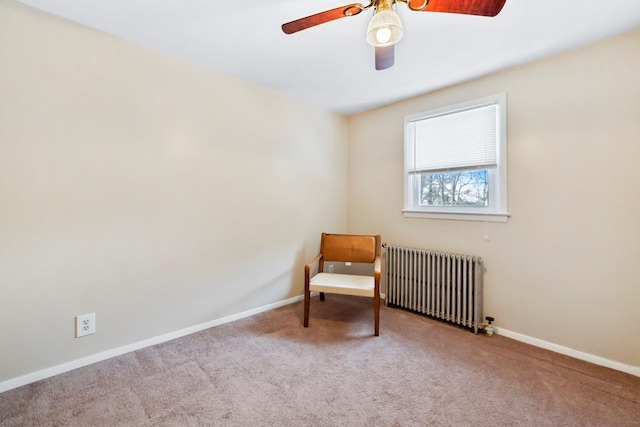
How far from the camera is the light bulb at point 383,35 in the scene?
4.31ft

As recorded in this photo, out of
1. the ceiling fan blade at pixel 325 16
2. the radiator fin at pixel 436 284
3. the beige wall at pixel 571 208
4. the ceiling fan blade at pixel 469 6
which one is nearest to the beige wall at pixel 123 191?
the radiator fin at pixel 436 284

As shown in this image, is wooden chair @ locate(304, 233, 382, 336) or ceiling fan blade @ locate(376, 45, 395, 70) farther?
wooden chair @ locate(304, 233, 382, 336)

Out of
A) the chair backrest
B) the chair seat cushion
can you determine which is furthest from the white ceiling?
the chair seat cushion

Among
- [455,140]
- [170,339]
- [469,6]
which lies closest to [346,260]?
[455,140]

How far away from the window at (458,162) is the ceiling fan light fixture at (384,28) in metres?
1.63

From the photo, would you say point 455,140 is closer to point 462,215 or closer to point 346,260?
point 462,215

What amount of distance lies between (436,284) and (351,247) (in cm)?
90

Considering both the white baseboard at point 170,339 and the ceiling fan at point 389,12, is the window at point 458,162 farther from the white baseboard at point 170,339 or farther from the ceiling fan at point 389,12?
the ceiling fan at point 389,12

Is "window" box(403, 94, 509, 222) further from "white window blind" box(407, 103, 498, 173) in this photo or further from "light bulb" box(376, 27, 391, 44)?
"light bulb" box(376, 27, 391, 44)

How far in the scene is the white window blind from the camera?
254 centimetres

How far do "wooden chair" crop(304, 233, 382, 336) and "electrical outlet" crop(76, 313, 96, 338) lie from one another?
1.56 m

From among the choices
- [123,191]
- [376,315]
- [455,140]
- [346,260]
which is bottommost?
[376,315]

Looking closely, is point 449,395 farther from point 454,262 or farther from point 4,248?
point 4,248

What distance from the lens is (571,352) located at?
6.91 ft
